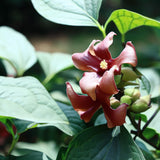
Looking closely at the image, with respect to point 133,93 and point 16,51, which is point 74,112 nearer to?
point 133,93

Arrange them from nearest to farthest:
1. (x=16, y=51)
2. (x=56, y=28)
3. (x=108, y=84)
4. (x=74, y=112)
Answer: (x=108, y=84), (x=74, y=112), (x=16, y=51), (x=56, y=28)

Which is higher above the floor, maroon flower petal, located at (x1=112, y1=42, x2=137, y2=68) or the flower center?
maroon flower petal, located at (x1=112, y1=42, x2=137, y2=68)

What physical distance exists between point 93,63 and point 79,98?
74mm

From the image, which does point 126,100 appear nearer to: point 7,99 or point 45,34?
point 7,99

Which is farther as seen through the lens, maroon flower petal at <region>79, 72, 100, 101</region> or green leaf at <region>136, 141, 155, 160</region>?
green leaf at <region>136, 141, 155, 160</region>

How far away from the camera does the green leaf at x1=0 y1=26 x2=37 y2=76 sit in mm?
709

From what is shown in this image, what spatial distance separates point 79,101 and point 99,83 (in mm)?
45

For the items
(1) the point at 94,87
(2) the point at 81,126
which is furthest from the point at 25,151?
(1) the point at 94,87

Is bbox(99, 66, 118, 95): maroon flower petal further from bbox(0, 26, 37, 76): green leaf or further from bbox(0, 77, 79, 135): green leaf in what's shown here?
bbox(0, 26, 37, 76): green leaf

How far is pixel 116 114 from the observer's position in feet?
1.37

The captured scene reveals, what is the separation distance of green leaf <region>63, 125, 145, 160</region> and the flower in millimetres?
30

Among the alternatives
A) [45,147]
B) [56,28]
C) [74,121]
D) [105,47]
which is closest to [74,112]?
[74,121]

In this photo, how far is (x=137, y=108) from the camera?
455 mm

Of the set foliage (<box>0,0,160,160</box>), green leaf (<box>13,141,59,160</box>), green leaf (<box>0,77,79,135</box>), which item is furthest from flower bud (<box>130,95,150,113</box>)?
green leaf (<box>13,141,59,160</box>)
